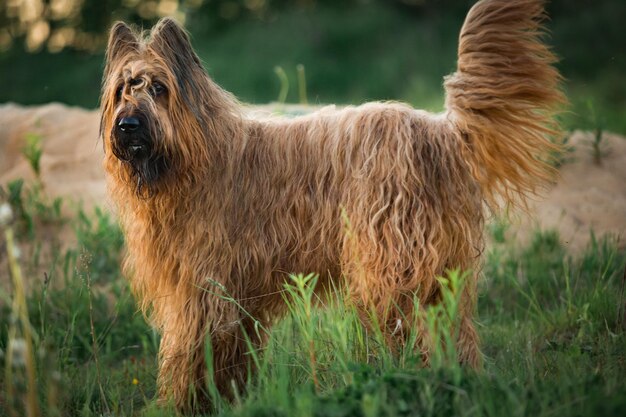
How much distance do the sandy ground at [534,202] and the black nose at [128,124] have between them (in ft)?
6.29

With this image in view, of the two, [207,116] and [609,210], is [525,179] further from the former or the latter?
[609,210]

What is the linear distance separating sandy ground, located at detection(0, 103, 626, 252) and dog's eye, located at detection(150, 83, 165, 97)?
6.05 ft

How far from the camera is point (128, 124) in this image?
3301mm

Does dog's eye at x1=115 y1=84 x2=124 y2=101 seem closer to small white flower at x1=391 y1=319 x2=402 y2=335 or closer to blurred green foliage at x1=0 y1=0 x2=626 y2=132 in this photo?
small white flower at x1=391 y1=319 x2=402 y2=335

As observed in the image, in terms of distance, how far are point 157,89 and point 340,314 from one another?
1.51 metres

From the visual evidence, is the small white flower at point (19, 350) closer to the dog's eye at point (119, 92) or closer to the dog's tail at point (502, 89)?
the dog's eye at point (119, 92)

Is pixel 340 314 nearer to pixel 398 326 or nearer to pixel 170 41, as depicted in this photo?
pixel 398 326

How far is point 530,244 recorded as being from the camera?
18.3 ft

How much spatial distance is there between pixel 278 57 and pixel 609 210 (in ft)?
33.8

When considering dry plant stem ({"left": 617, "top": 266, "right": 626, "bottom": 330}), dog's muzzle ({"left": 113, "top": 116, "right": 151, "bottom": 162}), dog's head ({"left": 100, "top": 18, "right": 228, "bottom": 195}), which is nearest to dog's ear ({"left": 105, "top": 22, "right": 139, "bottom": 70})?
dog's head ({"left": 100, "top": 18, "right": 228, "bottom": 195})

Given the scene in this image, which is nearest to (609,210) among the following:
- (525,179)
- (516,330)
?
(516,330)

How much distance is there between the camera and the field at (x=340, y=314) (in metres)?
2.64

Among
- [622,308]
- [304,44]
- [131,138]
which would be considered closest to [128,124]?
[131,138]

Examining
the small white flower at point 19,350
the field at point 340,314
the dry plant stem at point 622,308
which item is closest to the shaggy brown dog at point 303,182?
the field at point 340,314
